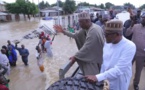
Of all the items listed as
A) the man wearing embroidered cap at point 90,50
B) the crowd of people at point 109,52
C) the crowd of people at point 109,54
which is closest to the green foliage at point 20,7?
the crowd of people at point 109,52

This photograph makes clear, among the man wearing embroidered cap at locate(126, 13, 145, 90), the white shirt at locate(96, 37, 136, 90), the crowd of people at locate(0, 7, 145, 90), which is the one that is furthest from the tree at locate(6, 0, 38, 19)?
Answer: the white shirt at locate(96, 37, 136, 90)

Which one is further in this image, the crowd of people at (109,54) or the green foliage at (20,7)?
the green foliage at (20,7)

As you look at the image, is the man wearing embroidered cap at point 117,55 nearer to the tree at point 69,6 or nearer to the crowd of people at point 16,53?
the crowd of people at point 16,53

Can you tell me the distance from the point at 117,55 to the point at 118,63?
0.26ft

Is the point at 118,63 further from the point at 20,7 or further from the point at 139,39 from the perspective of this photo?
the point at 20,7

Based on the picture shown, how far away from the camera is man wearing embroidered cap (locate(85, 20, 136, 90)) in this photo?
1620 millimetres

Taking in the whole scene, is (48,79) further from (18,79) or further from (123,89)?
(123,89)

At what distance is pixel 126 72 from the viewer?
1.72m

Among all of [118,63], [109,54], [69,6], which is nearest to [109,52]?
[109,54]

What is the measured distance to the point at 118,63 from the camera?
165cm

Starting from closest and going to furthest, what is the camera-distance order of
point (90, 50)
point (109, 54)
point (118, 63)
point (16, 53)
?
point (118, 63) → point (109, 54) → point (90, 50) → point (16, 53)

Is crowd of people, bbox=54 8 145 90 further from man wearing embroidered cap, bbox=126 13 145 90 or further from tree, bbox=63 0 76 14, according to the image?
tree, bbox=63 0 76 14

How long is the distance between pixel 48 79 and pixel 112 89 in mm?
6160

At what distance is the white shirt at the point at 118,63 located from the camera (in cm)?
164
